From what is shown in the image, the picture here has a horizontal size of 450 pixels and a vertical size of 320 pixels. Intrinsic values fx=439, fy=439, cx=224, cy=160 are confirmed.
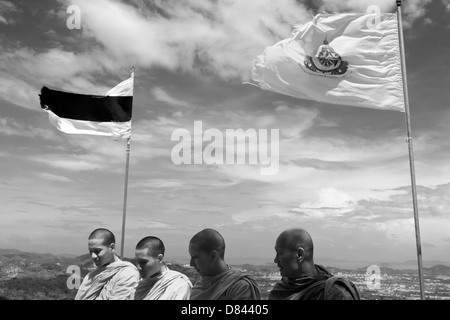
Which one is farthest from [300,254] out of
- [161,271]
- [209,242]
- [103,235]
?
[103,235]

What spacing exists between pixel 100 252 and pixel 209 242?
3679 millimetres

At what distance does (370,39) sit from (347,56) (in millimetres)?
925

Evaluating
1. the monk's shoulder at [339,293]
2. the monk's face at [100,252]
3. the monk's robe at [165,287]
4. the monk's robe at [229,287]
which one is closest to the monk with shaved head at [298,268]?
the monk's shoulder at [339,293]

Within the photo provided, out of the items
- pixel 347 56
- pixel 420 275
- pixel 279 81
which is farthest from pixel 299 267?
pixel 347 56

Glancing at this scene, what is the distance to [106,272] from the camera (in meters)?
10.2

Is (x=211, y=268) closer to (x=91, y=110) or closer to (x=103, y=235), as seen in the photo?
(x=103, y=235)

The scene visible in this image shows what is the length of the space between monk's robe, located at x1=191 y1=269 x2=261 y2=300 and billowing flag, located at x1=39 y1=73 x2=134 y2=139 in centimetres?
838

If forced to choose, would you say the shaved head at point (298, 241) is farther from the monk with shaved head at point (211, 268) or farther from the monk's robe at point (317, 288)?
the monk with shaved head at point (211, 268)

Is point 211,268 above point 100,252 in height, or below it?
below

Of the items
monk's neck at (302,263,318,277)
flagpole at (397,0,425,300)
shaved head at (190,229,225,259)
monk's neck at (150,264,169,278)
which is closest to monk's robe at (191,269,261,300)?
shaved head at (190,229,225,259)

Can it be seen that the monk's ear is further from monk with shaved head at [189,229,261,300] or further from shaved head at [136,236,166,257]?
shaved head at [136,236,166,257]

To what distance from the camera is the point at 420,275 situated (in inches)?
437

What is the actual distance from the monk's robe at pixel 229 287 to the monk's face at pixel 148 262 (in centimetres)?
151
